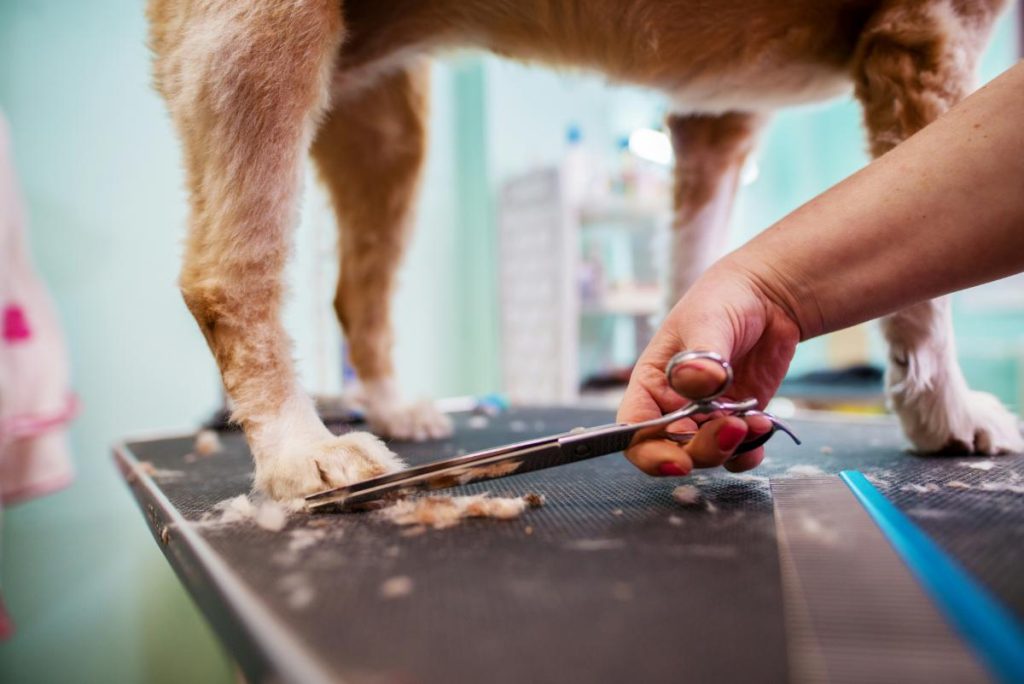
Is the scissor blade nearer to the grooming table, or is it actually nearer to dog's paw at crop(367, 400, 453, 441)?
the grooming table

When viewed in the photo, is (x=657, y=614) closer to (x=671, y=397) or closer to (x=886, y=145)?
(x=671, y=397)

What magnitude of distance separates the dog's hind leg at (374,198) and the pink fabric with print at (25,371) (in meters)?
0.59

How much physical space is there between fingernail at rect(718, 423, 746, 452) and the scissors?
28 millimetres

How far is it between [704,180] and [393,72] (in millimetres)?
557

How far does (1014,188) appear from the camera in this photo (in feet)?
1.43

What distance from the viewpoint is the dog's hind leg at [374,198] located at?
1104mm

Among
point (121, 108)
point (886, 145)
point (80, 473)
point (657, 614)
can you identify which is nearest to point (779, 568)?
point (657, 614)

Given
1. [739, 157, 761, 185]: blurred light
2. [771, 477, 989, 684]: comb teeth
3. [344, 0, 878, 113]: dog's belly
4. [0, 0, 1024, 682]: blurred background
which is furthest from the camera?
[0, 0, 1024, 682]: blurred background

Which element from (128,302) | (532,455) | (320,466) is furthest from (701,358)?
(128,302)

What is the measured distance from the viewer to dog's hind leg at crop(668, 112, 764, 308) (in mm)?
1120

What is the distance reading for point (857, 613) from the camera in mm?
271

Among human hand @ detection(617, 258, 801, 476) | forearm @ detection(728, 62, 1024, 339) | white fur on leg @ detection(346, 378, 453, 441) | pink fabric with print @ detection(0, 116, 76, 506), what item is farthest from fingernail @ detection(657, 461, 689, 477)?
pink fabric with print @ detection(0, 116, 76, 506)

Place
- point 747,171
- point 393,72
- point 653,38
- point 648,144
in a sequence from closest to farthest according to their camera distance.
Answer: point 653,38 → point 393,72 → point 747,171 → point 648,144

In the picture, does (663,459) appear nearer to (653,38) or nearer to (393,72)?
(653,38)
